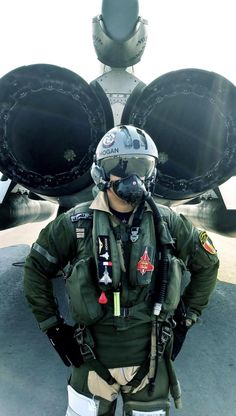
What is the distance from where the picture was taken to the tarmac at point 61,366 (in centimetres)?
303

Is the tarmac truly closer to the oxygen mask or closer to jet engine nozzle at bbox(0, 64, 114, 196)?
jet engine nozzle at bbox(0, 64, 114, 196)

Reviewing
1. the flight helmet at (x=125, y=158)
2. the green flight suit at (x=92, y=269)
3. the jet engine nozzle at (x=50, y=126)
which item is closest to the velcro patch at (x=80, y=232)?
the green flight suit at (x=92, y=269)

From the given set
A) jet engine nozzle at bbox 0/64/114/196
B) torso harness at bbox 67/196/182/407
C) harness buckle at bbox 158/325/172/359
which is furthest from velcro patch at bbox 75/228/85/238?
jet engine nozzle at bbox 0/64/114/196

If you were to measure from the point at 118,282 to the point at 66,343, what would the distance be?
542 millimetres

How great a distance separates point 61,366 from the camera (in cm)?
356

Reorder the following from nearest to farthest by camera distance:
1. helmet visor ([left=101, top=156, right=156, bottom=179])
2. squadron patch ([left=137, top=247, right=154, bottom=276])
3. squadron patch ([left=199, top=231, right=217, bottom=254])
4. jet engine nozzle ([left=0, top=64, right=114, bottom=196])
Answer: squadron patch ([left=137, top=247, right=154, bottom=276]) → helmet visor ([left=101, top=156, right=156, bottom=179]) → squadron patch ([left=199, top=231, right=217, bottom=254]) → jet engine nozzle ([left=0, top=64, right=114, bottom=196])

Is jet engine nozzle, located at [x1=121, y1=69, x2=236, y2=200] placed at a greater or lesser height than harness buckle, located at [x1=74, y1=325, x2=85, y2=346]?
greater

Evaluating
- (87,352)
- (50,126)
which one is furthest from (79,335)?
(50,126)

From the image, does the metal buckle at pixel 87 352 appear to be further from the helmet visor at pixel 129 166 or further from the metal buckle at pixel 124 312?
the helmet visor at pixel 129 166

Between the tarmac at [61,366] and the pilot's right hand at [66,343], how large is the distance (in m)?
0.92

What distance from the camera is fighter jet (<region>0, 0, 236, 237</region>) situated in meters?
3.01

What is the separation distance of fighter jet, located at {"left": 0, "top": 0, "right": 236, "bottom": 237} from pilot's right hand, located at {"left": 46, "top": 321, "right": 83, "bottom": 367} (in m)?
1.32

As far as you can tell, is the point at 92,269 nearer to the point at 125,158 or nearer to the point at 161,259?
the point at 161,259

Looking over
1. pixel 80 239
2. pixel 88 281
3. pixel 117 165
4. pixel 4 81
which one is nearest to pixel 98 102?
pixel 4 81
